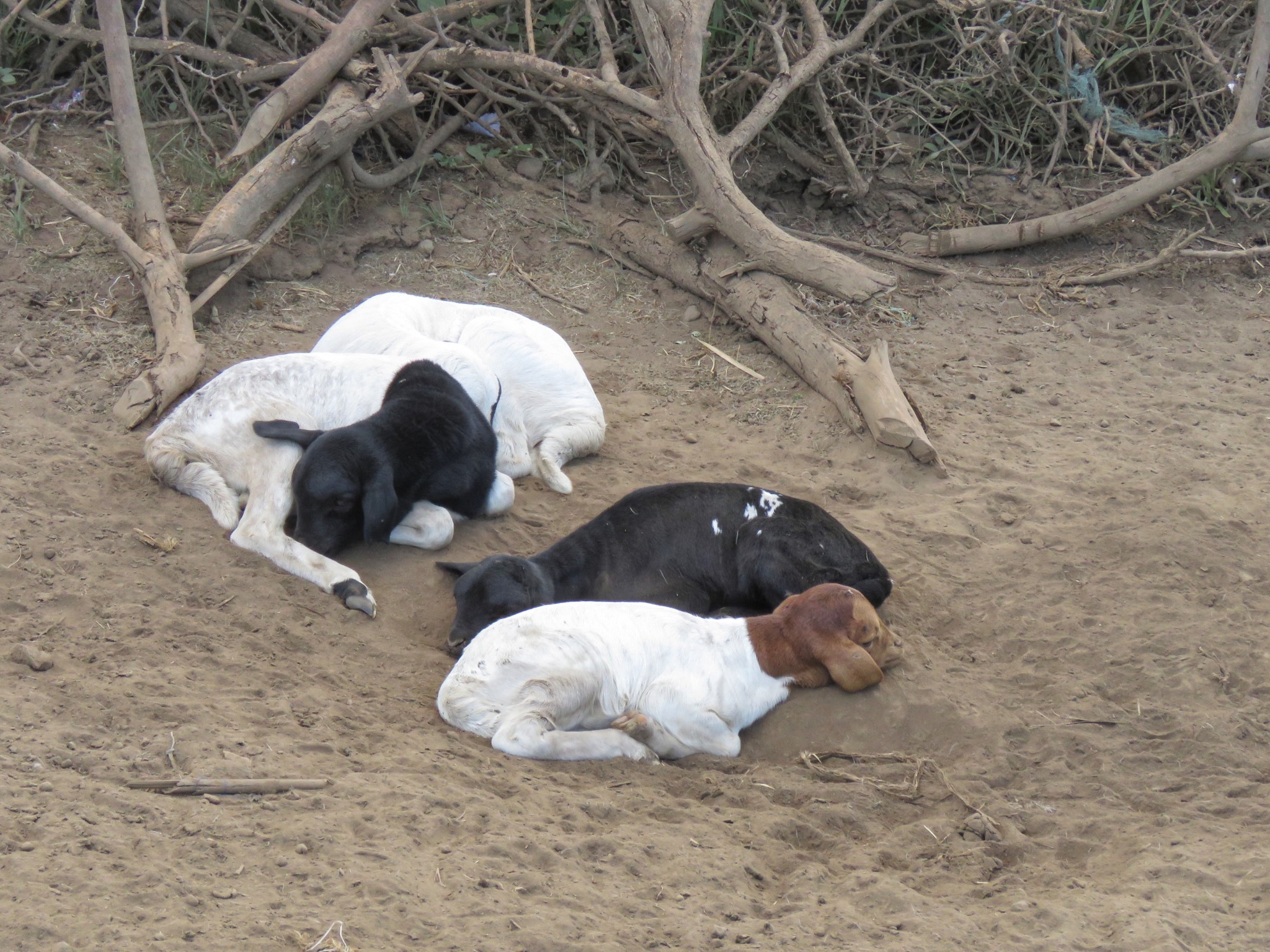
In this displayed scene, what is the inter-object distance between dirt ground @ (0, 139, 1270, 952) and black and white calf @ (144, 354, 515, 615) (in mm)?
119

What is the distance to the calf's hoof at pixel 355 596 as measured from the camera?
445 centimetres

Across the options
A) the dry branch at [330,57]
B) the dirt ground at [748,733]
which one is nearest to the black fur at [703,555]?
the dirt ground at [748,733]

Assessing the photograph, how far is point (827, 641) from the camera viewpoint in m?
4.02

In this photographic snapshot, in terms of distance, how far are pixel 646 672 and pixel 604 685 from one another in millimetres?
156

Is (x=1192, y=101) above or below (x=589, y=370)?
above

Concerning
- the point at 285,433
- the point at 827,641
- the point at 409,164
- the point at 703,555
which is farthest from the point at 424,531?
the point at 409,164

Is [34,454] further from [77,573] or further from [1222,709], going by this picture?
[1222,709]

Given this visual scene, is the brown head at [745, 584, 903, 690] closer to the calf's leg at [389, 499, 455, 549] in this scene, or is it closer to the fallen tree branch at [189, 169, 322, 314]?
the calf's leg at [389, 499, 455, 549]

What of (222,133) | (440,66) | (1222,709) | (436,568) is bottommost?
(436,568)

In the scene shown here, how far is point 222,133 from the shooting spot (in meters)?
7.88

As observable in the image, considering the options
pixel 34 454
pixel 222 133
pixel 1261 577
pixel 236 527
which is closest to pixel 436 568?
pixel 236 527

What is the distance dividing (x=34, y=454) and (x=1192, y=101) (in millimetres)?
7967

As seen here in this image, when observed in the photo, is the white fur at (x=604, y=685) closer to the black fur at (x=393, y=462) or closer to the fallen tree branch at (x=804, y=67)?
the black fur at (x=393, y=462)

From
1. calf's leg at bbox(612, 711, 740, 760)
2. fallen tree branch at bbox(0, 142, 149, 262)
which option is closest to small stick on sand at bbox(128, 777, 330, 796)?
calf's leg at bbox(612, 711, 740, 760)
